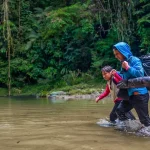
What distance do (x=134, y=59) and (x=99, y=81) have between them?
44.6 feet

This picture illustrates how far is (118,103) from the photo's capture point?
495cm

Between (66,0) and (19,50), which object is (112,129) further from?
(66,0)

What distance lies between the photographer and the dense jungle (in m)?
17.5

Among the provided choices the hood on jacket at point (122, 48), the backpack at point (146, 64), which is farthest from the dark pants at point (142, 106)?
the hood on jacket at point (122, 48)

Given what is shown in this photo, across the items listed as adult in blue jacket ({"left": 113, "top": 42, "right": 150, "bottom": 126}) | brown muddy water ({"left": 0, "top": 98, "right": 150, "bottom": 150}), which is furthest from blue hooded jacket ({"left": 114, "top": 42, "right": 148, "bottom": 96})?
brown muddy water ({"left": 0, "top": 98, "right": 150, "bottom": 150})

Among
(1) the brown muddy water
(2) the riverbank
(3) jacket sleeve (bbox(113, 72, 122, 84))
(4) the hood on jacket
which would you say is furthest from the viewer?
(2) the riverbank

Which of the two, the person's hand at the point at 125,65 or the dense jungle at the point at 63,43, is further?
the dense jungle at the point at 63,43

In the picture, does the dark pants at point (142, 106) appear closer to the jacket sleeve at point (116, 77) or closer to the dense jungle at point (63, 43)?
the jacket sleeve at point (116, 77)

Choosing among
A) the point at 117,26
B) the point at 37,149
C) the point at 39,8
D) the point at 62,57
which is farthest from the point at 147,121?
the point at 39,8

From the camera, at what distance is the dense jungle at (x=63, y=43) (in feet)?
57.6

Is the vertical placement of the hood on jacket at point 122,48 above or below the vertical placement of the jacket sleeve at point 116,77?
above

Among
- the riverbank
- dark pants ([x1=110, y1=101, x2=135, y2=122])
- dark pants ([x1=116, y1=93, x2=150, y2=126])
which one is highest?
dark pants ([x1=116, y1=93, x2=150, y2=126])

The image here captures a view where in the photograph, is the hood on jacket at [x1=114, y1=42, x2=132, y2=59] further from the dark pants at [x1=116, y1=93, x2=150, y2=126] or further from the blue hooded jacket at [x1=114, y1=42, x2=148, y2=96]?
the dark pants at [x1=116, y1=93, x2=150, y2=126]

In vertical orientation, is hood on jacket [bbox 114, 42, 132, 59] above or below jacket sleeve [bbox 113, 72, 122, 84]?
above
